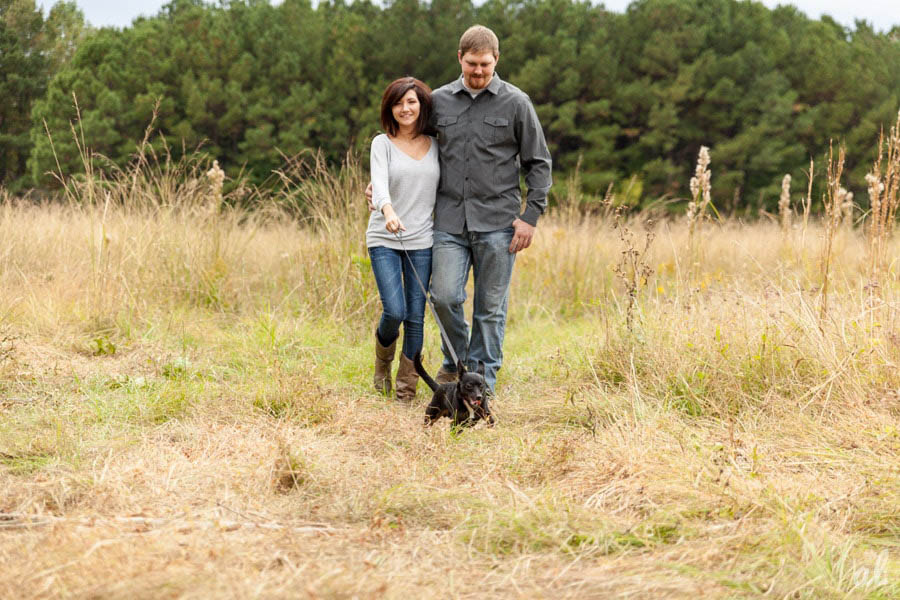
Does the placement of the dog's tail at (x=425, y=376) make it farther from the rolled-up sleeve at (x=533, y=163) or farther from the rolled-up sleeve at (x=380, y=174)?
the rolled-up sleeve at (x=533, y=163)

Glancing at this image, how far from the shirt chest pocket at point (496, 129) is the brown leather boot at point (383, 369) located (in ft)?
4.00

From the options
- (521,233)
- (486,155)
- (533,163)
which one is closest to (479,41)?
(486,155)

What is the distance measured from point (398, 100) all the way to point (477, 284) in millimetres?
994

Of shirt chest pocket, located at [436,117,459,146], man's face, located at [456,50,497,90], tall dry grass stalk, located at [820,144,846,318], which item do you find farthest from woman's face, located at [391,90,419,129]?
tall dry grass stalk, located at [820,144,846,318]

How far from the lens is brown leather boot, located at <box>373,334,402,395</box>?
447 centimetres

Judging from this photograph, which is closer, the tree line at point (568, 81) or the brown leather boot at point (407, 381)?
the brown leather boot at point (407, 381)

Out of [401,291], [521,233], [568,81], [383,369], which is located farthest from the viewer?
[568,81]

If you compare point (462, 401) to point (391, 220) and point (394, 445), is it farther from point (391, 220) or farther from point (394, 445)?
point (391, 220)

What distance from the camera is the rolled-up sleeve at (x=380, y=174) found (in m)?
3.99

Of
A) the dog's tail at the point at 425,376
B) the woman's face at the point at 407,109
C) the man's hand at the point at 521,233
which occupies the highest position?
the woman's face at the point at 407,109

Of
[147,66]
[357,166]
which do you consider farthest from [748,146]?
[357,166]

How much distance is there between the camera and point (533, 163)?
4.18 meters

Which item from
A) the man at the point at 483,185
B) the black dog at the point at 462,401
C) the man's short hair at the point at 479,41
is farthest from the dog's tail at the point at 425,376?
the man's short hair at the point at 479,41

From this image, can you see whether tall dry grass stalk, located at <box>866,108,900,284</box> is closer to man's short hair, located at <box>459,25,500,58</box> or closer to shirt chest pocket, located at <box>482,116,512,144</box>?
shirt chest pocket, located at <box>482,116,512,144</box>
